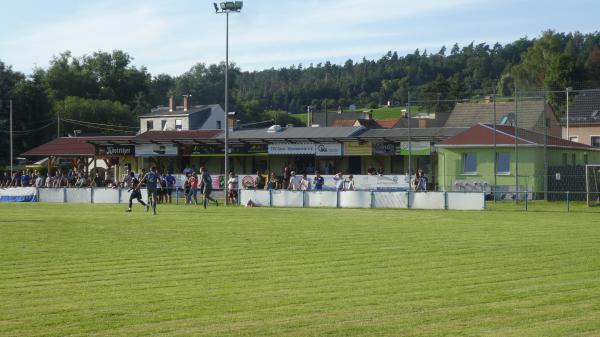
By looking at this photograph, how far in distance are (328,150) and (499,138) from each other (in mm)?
14022

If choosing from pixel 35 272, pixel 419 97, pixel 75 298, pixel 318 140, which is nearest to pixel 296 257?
pixel 35 272

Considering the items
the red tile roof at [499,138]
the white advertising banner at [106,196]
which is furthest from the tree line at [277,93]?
the white advertising banner at [106,196]

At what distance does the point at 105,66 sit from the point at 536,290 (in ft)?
429

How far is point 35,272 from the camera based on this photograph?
54.2ft

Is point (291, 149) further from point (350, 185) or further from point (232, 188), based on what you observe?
point (350, 185)

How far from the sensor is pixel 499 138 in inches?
1932

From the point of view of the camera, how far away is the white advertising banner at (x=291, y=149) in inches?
2394

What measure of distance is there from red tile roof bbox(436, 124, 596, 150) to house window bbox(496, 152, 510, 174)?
2.81 ft

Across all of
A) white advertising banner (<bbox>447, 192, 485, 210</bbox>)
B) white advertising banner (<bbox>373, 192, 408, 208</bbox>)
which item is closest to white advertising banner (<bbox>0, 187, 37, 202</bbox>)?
white advertising banner (<bbox>373, 192, 408, 208</bbox>)

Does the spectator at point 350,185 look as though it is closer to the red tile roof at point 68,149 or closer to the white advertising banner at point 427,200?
the white advertising banner at point 427,200

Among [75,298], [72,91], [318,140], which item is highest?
[72,91]

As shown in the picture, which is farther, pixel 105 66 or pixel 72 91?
pixel 105 66

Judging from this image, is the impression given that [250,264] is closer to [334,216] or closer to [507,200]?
[334,216]

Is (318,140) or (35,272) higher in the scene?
(318,140)
